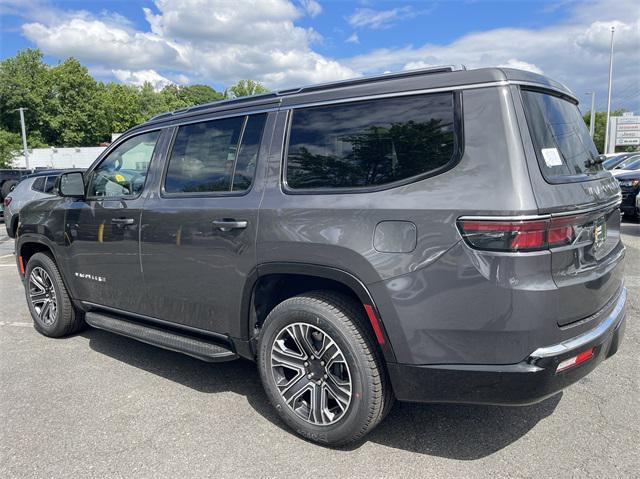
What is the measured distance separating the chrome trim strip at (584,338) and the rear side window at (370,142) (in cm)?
97

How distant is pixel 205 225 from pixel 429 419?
1.88m

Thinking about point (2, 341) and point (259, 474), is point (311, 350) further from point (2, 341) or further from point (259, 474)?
point (2, 341)

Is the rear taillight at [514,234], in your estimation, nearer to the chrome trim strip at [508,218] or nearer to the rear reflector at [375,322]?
the chrome trim strip at [508,218]

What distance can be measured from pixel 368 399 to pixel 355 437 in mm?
264

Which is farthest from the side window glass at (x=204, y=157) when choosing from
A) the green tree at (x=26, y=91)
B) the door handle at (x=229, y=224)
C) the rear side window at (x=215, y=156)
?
the green tree at (x=26, y=91)

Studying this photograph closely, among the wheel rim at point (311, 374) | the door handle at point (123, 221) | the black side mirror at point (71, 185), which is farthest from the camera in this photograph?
the black side mirror at point (71, 185)

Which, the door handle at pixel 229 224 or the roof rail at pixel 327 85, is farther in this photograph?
the door handle at pixel 229 224

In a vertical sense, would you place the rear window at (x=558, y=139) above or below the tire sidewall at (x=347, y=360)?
above

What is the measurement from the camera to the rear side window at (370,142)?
246cm

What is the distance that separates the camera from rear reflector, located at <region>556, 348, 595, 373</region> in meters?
2.32

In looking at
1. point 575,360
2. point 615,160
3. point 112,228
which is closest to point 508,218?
point 575,360

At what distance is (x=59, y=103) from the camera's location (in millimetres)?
63938

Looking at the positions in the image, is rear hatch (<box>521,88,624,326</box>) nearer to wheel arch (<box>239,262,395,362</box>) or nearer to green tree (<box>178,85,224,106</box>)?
wheel arch (<box>239,262,395,362</box>)

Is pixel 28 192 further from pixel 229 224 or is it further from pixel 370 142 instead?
pixel 370 142
